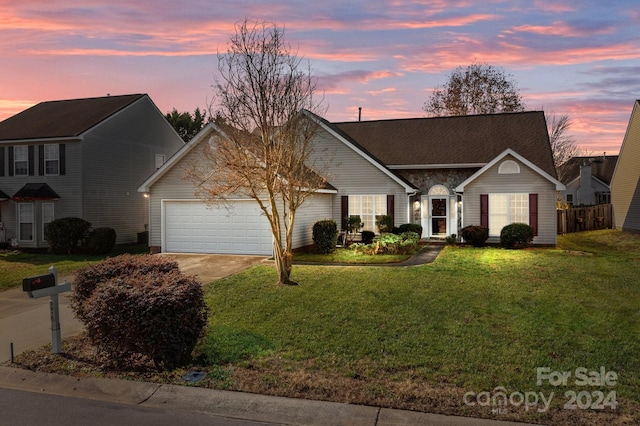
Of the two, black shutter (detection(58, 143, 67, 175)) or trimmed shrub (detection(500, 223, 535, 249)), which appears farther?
black shutter (detection(58, 143, 67, 175))

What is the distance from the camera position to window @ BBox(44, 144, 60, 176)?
80.7 feet

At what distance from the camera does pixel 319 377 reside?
657cm

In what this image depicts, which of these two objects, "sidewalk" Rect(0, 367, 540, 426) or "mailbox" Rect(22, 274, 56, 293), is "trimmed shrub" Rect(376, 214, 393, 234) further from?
"sidewalk" Rect(0, 367, 540, 426)

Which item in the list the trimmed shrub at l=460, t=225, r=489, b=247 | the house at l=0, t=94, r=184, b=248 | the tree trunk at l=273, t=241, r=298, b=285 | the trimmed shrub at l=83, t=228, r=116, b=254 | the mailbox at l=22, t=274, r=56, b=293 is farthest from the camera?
the house at l=0, t=94, r=184, b=248

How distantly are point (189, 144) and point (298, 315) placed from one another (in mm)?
11495

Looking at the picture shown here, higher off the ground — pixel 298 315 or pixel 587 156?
pixel 587 156

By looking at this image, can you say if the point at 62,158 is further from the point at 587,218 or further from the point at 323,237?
the point at 587,218

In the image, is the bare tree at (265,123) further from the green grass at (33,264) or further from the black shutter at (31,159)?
the black shutter at (31,159)

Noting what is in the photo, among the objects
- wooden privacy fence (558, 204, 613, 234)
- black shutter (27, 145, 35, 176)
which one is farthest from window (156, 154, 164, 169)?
wooden privacy fence (558, 204, 613, 234)

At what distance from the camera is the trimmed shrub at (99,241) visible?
2194 centimetres

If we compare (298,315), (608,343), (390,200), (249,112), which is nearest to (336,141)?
(390,200)

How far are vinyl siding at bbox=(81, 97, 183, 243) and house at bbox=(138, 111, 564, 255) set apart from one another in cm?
616

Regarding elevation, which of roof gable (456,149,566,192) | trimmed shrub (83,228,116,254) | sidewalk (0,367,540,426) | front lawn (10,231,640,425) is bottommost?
sidewalk (0,367,540,426)

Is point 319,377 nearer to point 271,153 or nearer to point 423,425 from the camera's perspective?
point 423,425
